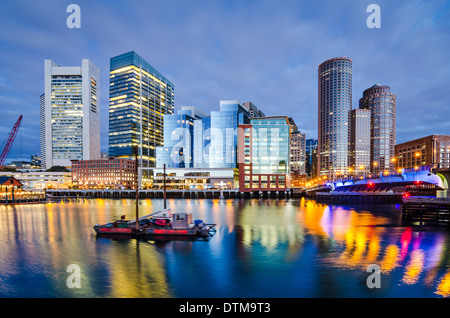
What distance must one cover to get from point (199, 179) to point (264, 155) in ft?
179

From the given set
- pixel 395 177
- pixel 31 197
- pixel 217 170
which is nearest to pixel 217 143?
pixel 217 170

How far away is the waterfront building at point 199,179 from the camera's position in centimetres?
18200

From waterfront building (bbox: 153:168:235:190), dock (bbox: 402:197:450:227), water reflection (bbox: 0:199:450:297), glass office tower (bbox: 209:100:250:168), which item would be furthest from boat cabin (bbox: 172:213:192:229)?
glass office tower (bbox: 209:100:250:168)

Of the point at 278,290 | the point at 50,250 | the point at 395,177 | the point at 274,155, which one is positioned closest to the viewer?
the point at 278,290

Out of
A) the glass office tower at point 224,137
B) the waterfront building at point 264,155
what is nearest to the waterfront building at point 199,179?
the glass office tower at point 224,137

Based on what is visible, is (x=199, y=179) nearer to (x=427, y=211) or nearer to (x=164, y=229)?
(x=427, y=211)

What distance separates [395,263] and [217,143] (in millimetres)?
171181

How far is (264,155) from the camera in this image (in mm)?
155375

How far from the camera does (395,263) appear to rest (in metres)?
25.5

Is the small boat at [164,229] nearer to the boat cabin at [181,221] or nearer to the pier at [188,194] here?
the boat cabin at [181,221]

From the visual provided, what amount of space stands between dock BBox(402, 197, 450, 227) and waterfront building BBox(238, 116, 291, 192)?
101220 mm

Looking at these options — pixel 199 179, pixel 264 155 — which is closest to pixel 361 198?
pixel 264 155
